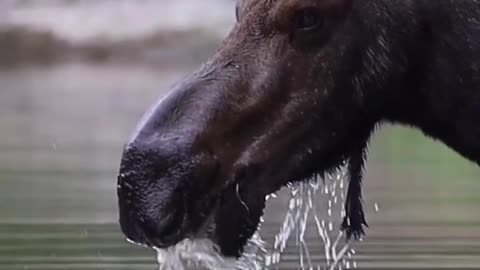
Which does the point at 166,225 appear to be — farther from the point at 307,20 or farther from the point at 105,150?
the point at 105,150

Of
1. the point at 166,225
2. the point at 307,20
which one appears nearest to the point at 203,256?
the point at 166,225

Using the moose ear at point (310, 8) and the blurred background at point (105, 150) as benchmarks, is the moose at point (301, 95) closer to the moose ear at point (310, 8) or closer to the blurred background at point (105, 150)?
the moose ear at point (310, 8)

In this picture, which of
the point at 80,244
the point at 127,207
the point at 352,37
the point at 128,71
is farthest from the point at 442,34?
the point at 128,71

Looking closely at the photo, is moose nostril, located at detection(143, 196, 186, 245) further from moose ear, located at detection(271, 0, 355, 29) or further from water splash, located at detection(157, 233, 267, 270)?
moose ear, located at detection(271, 0, 355, 29)

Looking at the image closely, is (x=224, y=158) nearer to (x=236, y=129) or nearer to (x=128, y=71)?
(x=236, y=129)

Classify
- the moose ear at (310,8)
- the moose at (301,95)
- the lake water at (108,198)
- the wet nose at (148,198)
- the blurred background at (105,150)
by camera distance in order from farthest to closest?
the blurred background at (105,150) → the lake water at (108,198) → the moose ear at (310,8) → the moose at (301,95) → the wet nose at (148,198)

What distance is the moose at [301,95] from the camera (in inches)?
167

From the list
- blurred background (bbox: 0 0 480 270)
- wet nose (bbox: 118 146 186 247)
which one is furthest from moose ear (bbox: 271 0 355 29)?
blurred background (bbox: 0 0 480 270)

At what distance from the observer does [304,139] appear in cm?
443

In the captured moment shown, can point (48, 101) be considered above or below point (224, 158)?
below

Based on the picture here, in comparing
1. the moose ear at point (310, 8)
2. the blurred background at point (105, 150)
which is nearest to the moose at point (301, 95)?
the moose ear at point (310, 8)

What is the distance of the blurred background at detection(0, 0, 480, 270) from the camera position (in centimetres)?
906

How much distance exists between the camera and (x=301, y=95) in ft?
14.4

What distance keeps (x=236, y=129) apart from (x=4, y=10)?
26.6 metres
